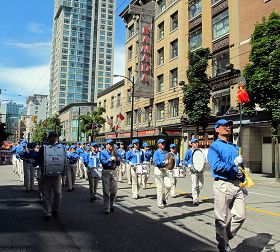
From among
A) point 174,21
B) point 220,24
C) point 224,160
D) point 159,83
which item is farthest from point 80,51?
point 224,160

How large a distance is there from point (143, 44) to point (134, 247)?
116 ft

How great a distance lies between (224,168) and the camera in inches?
202

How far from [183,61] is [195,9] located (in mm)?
4868

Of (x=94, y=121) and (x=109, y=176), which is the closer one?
(x=109, y=176)

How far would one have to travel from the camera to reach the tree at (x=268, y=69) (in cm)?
1836

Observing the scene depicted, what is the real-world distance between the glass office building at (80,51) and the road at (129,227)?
456 ft

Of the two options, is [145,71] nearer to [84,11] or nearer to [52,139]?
[52,139]

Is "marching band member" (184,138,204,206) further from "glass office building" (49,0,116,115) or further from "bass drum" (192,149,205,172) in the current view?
"glass office building" (49,0,116,115)

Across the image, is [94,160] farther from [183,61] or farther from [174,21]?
[174,21]

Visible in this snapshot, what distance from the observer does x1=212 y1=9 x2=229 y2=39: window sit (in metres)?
28.1

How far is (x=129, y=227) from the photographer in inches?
286

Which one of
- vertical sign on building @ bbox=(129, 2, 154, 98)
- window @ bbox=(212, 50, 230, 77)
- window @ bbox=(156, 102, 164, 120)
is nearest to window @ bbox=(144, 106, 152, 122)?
window @ bbox=(156, 102, 164, 120)

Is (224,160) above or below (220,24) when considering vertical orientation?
below

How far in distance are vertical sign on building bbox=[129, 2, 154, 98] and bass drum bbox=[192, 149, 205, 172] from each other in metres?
27.4
